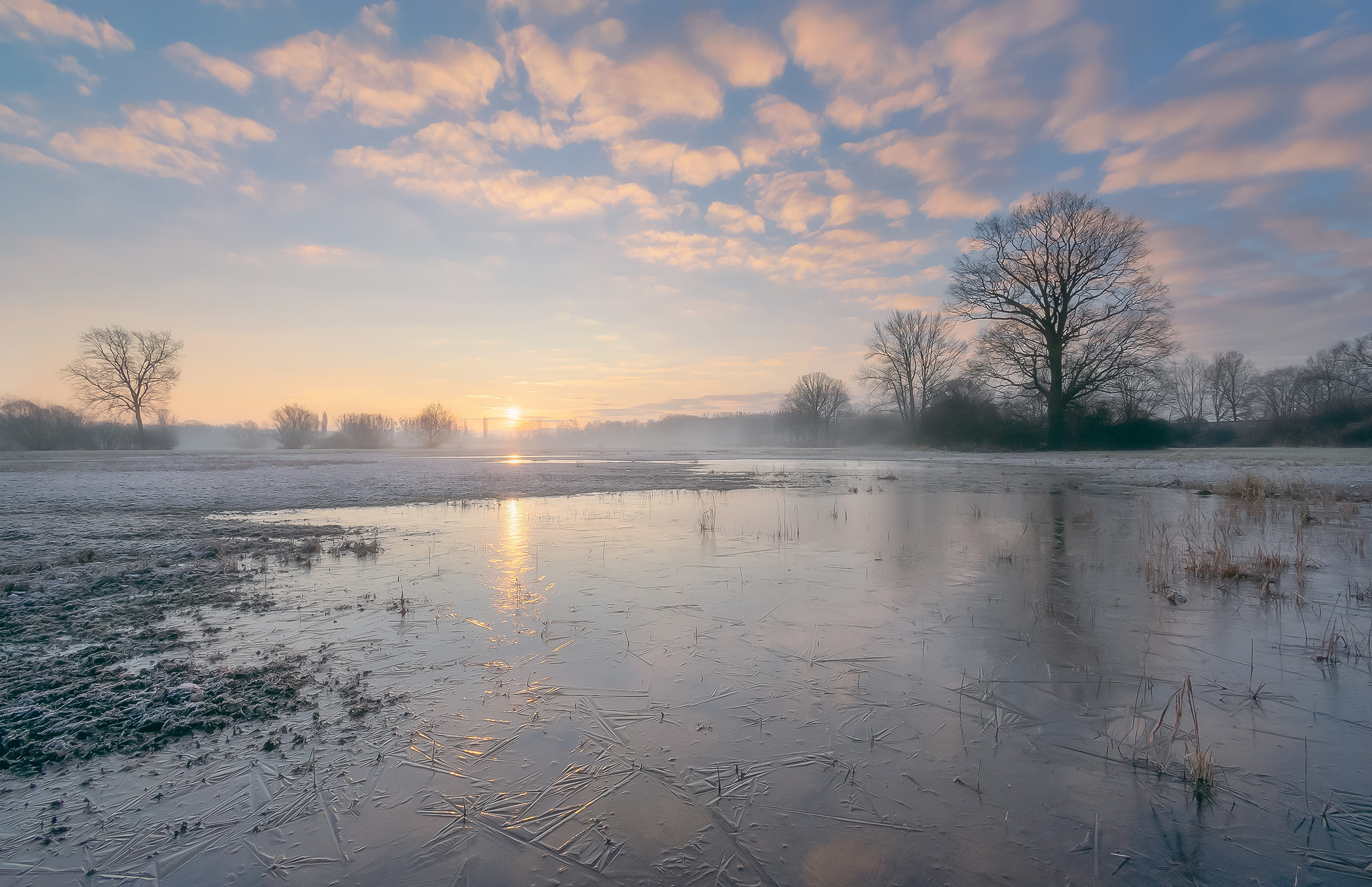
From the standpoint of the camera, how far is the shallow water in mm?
2432

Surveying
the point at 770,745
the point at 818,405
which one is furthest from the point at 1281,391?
the point at 770,745

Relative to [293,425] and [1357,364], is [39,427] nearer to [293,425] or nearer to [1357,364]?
[293,425]

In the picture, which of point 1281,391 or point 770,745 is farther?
point 1281,391

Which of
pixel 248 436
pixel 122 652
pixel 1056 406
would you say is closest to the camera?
pixel 122 652

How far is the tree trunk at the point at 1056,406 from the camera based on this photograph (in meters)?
30.0

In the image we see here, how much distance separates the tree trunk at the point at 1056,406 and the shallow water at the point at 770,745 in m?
26.5

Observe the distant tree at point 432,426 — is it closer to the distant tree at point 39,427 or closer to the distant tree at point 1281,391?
the distant tree at point 39,427

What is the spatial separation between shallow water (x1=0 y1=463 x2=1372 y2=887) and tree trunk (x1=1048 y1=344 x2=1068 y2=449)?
26.5m

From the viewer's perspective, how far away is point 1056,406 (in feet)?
102

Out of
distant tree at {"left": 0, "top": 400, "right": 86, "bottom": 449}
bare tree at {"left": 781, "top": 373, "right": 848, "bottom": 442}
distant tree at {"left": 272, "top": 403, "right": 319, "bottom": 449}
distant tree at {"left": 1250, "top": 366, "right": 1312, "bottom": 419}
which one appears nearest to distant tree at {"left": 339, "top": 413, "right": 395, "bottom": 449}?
distant tree at {"left": 272, "top": 403, "right": 319, "bottom": 449}

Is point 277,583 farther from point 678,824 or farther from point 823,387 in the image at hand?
point 823,387

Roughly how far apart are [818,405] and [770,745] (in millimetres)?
75098

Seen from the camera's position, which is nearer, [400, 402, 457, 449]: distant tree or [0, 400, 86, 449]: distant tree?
[0, 400, 86, 449]: distant tree

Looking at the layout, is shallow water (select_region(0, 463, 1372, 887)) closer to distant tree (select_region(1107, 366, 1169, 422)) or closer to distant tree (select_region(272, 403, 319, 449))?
distant tree (select_region(1107, 366, 1169, 422))
